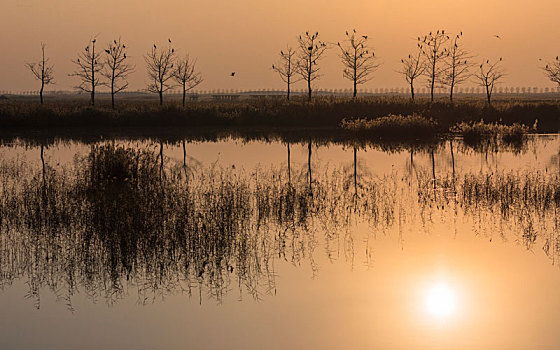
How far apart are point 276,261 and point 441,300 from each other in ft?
10.8

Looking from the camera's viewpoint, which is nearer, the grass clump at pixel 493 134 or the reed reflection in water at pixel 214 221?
the reed reflection in water at pixel 214 221

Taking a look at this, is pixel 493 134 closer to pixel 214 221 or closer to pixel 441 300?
pixel 214 221

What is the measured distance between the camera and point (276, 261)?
12.8 meters

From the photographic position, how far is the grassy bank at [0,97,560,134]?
5069 cm

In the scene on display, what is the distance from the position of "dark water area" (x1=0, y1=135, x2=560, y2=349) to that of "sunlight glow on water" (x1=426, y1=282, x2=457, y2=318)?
3 cm

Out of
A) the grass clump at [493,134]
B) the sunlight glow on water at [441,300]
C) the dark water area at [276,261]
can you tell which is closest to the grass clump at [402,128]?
the grass clump at [493,134]

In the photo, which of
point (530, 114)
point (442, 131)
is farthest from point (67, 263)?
point (530, 114)

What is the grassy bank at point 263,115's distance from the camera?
50688 mm

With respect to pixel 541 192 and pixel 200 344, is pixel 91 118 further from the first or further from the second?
pixel 200 344

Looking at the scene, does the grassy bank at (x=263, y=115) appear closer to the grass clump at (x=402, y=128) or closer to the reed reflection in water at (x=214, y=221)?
the grass clump at (x=402, y=128)

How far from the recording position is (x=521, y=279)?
38.0ft

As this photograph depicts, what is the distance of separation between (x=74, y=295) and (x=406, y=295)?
488 cm

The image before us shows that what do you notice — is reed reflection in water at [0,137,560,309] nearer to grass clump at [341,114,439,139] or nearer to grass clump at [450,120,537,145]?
grass clump at [450,120,537,145]

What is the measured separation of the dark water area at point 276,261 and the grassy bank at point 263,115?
28.1 metres
